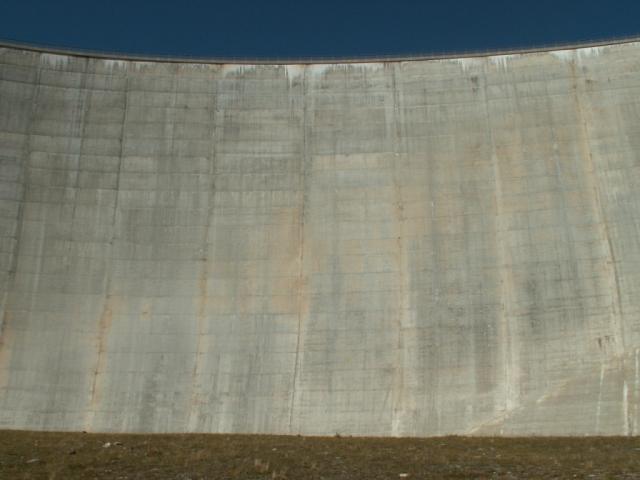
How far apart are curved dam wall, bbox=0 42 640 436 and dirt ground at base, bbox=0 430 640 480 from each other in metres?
1.18

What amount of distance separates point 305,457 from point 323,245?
599 centimetres

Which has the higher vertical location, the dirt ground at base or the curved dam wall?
the curved dam wall

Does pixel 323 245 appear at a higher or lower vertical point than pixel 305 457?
higher

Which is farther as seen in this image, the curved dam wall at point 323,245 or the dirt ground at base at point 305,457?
the curved dam wall at point 323,245

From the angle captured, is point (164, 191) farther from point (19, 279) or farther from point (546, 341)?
point (546, 341)

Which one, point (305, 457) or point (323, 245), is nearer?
point (305, 457)

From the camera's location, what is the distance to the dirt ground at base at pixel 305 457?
798 cm

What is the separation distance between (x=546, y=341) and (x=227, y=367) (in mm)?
6225

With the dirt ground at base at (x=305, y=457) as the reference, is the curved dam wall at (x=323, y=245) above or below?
above

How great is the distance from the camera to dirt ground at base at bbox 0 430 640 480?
7977mm

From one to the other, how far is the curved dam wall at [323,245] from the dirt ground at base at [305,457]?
1.18 m

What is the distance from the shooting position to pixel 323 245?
14.8m

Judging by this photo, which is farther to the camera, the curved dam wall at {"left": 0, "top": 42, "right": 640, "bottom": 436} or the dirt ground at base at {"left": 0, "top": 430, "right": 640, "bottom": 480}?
the curved dam wall at {"left": 0, "top": 42, "right": 640, "bottom": 436}

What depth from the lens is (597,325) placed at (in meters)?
13.4
